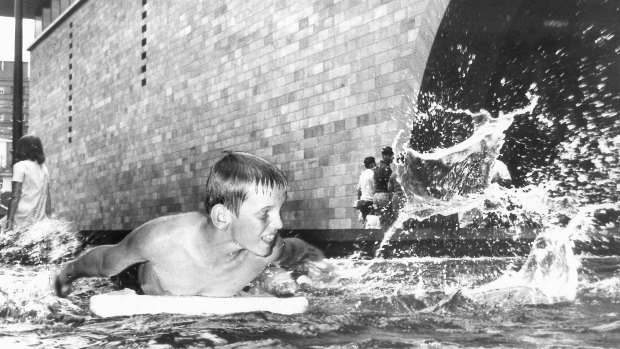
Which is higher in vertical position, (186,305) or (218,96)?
(218,96)

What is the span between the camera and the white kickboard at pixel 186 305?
330 centimetres

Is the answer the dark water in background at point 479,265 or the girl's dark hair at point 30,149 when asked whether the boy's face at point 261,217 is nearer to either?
the dark water in background at point 479,265

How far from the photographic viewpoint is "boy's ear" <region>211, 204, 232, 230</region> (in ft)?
11.2

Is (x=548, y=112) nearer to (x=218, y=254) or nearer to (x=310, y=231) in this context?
(x=310, y=231)

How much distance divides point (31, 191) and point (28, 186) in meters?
0.06

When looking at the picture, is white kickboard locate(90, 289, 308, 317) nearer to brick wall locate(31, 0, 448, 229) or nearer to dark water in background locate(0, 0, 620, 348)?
dark water in background locate(0, 0, 620, 348)

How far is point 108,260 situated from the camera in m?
3.53

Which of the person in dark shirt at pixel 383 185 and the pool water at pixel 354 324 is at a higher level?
the person in dark shirt at pixel 383 185

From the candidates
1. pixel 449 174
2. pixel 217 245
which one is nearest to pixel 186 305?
pixel 217 245

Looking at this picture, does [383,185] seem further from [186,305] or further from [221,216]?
[186,305]

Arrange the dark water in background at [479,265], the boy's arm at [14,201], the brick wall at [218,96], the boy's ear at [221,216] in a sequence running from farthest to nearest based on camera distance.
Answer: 1. the brick wall at [218,96]
2. the boy's arm at [14,201]
3. the boy's ear at [221,216]
4. the dark water in background at [479,265]

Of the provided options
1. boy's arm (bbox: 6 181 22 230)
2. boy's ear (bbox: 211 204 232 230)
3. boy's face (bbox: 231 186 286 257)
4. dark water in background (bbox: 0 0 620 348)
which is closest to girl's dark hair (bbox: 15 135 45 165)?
boy's arm (bbox: 6 181 22 230)

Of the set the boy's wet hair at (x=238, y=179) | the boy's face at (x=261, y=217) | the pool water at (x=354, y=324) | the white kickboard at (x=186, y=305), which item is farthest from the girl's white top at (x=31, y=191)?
the boy's face at (x=261, y=217)

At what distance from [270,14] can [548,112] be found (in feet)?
16.7
